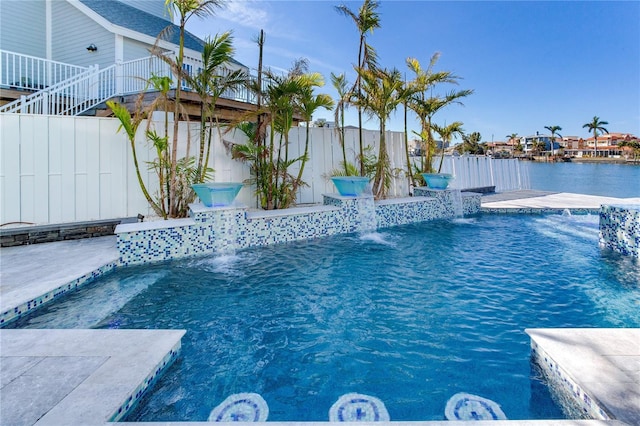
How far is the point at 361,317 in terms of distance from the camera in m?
3.00

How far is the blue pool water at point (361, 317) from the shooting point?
1.99 meters

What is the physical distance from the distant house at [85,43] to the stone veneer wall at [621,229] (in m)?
8.16

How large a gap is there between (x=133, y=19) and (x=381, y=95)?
9117 mm

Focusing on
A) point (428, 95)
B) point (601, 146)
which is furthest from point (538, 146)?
point (428, 95)

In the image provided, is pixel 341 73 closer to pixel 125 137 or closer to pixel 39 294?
pixel 125 137

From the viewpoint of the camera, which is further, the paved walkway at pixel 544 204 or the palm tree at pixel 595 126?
the palm tree at pixel 595 126

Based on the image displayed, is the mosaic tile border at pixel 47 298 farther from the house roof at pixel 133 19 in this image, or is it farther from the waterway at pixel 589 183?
the waterway at pixel 589 183

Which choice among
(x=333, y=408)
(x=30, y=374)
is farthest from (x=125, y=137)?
(x=333, y=408)

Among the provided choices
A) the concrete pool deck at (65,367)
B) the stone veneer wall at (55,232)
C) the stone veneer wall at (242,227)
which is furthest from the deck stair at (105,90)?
the concrete pool deck at (65,367)

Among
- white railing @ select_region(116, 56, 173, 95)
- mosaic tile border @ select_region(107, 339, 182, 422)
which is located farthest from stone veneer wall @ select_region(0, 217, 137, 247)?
white railing @ select_region(116, 56, 173, 95)

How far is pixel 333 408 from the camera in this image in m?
1.85

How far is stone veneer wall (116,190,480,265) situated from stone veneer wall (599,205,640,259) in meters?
3.42

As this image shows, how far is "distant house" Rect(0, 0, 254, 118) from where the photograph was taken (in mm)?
8742

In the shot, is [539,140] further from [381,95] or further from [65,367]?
[65,367]
